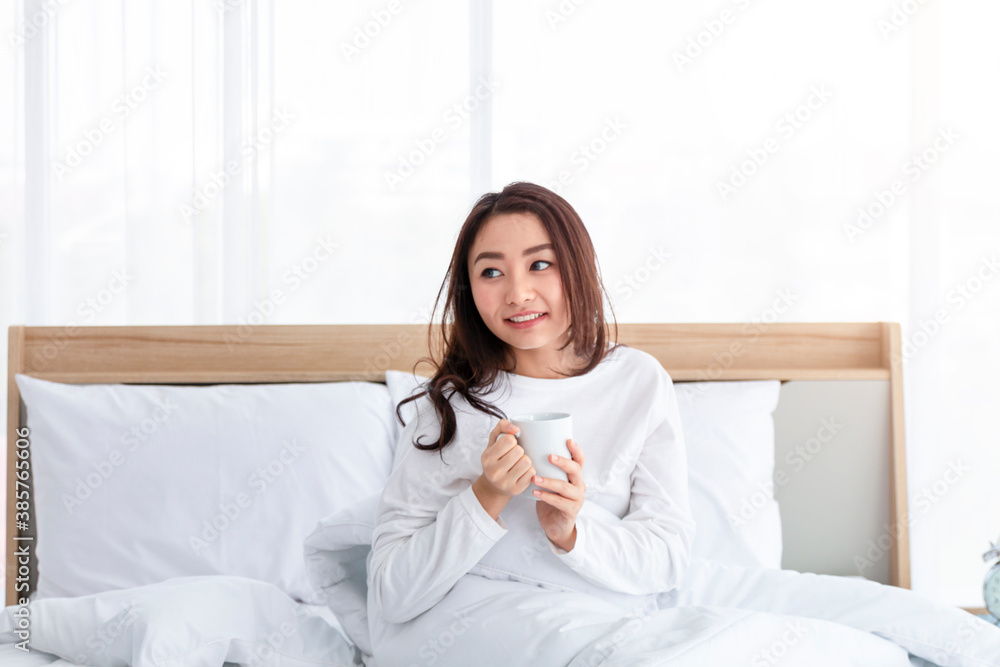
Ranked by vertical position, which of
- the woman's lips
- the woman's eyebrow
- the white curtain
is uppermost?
the white curtain

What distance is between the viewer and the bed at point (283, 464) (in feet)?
4.16

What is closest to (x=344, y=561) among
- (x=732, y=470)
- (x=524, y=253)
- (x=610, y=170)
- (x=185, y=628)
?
(x=185, y=628)

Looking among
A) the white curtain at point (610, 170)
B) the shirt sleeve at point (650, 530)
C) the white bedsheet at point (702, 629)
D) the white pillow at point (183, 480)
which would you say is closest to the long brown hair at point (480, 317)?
the shirt sleeve at point (650, 530)

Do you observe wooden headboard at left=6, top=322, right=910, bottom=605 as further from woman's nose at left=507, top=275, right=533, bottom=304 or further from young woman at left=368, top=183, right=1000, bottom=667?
woman's nose at left=507, top=275, right=533, bottom=304

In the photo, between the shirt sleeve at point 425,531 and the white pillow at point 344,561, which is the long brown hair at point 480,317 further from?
the white pillow at point 344,561

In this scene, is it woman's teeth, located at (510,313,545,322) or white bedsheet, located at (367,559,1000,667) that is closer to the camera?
white bedsheet, located at (367,559,1000,667)

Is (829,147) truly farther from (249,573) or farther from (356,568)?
(249,573)

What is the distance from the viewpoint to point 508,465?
98 centimetres

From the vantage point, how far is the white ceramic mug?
0.97m

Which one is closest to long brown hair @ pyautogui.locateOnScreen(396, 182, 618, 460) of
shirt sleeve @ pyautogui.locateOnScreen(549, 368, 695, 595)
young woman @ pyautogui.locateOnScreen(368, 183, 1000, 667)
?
young woman @ pyautogui.locateOnScreen(368, 183, 1000, 667)

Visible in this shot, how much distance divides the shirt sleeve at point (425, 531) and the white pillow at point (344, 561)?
0.32ft

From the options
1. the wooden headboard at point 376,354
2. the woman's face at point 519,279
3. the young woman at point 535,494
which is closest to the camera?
the young woman at point 535,494

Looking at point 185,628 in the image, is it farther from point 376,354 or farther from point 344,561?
point 376,354

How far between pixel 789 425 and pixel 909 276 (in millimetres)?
572
